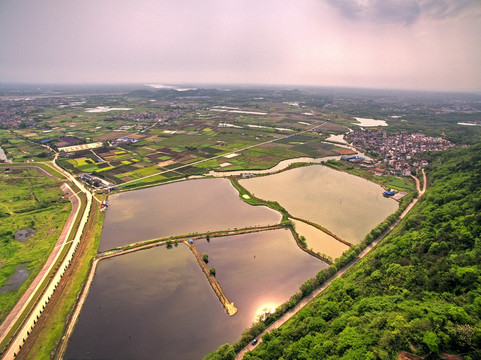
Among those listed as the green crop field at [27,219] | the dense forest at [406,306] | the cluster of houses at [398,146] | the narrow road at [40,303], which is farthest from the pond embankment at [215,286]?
the cluster of houses at [398,146]

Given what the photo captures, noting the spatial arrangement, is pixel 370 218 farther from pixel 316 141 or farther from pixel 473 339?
pixel 316 141

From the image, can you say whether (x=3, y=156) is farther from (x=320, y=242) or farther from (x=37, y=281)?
(x=320, y=242)

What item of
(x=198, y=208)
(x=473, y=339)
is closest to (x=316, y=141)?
(x=198, y=208)

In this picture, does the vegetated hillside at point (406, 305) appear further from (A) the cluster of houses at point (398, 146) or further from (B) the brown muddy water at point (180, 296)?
(A) the cluster of houses at point (398, 146)

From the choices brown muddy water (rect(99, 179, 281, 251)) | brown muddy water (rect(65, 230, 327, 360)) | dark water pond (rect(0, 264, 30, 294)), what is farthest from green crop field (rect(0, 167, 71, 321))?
brown muddy water (rect(65, 230, 327, 360))

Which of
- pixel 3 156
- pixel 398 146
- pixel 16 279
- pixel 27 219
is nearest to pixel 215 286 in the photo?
pixel 16 279

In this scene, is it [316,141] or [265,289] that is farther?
[316,141]
